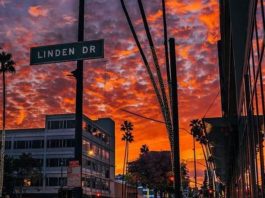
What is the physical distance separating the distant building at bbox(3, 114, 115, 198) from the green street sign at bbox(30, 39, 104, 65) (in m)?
86.5

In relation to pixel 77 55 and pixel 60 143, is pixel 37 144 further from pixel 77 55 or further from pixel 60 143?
pixel 77 55

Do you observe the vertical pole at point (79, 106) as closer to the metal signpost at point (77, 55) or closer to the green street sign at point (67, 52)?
the metal signpost at point (77, 55)

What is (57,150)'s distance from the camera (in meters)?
106

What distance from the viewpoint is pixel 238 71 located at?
716 inches

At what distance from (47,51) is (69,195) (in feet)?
14.2

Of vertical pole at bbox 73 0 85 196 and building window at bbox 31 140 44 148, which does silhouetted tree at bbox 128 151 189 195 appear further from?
vertical pole at bbox 73 0 85 196

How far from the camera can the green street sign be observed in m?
13.4

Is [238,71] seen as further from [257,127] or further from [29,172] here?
[29,172]

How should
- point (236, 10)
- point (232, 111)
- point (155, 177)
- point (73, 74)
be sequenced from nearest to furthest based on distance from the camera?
1. point (73, 74)
2. point (236, 10)
3. point (232, 111)
4. point (155, 177)

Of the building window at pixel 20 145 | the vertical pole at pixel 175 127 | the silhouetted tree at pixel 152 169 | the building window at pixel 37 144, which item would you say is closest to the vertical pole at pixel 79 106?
the vertical pole at pixel 175 127

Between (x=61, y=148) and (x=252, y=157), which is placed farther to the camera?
(x=61, y=148)

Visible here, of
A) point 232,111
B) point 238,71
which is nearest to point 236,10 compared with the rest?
point 238,71

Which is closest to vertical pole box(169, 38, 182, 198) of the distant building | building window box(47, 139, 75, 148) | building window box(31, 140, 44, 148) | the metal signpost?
the metal signpost

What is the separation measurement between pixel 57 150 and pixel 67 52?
93797 mm
